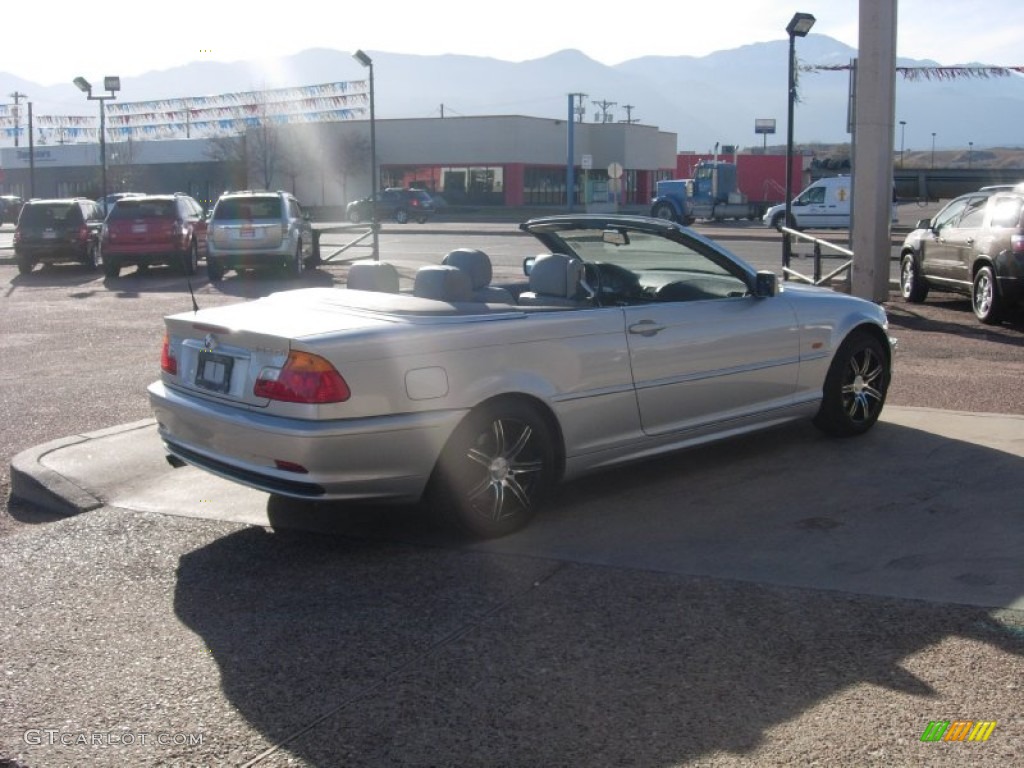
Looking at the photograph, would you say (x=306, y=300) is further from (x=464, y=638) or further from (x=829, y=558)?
(x=829, y=558)

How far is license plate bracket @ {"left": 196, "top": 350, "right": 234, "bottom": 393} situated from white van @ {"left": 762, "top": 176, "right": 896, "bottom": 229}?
37536 mm

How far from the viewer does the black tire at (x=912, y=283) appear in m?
16.3

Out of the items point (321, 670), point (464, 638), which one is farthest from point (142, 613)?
point (464, 638)

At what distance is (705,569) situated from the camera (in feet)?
17.7

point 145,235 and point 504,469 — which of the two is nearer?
point 504,469

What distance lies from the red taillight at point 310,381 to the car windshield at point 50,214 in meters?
22.2

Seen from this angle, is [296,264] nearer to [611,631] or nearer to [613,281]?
[613,281]

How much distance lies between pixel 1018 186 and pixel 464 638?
38.0 feet

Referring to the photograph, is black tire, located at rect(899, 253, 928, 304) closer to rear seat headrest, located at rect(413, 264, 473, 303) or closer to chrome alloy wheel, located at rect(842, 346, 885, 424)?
chrome alloy wheel, located at rect(842, 346, 885, 424)

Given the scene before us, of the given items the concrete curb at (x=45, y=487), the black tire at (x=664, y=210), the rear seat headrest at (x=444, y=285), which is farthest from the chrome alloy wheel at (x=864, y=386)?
the black tire at (x=664, y=210)

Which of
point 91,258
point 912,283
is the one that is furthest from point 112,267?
point 912,283

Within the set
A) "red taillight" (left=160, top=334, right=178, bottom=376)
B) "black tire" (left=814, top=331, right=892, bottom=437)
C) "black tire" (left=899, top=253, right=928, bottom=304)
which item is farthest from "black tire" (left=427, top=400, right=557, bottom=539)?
"black tire" (left=899, top=253, right=928, bottom=304)

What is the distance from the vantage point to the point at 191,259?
2436 centimetres

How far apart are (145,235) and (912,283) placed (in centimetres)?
1455
